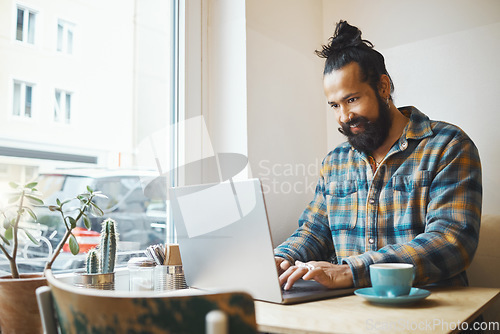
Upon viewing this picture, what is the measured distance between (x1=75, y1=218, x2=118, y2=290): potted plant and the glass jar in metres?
0.07

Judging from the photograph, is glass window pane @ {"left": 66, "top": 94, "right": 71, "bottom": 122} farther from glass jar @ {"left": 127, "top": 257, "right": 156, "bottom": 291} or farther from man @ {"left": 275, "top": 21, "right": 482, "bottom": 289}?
man @ {"left": 275, "top": 21, "right": 482, "bottom": 289}

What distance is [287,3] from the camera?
215cm

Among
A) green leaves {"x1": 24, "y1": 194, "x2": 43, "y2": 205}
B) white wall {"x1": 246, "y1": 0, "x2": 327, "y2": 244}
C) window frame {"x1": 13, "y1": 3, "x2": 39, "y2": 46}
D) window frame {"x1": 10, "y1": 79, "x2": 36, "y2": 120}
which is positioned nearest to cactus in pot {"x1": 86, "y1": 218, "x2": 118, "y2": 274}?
green leaves {"x1": 24, "y1": 194, "x2": 43, "y2": 205}

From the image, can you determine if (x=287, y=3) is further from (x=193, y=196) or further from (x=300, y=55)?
(x=193, y=196)

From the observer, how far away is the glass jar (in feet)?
4.08

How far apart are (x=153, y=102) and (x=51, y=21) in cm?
47

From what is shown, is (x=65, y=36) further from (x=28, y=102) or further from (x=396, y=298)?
(x=396, y=298)

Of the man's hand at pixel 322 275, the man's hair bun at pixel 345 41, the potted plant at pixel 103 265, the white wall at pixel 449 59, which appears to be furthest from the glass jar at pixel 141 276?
the white wall at pixel 449 59

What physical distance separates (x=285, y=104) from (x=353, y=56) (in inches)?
20.7

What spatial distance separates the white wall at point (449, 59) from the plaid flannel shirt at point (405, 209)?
33 cm

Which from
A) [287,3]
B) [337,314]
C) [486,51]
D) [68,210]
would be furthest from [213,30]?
[337,314]

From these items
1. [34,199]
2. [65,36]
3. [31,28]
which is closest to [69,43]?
[65,36]

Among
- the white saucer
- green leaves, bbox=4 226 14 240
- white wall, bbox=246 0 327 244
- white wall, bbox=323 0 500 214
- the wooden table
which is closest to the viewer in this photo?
the wooden table

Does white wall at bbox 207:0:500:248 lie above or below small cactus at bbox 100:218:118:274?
above
